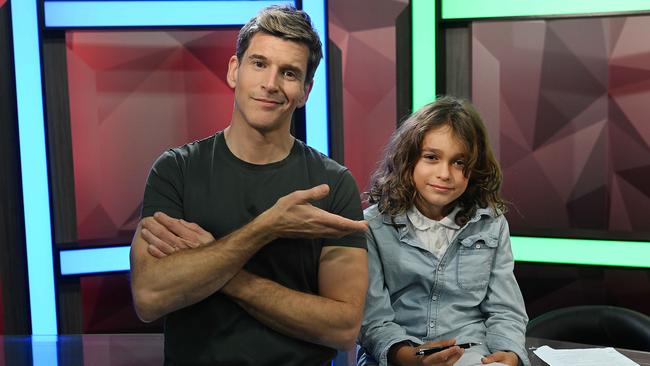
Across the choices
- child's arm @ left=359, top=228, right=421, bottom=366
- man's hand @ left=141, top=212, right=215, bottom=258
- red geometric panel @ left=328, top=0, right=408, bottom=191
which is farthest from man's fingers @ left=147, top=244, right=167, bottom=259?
red geometric panel @ left=328, top=0, right=408, bottom=191

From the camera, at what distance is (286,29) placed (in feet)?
5.36


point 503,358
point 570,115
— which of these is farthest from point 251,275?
point 570,115

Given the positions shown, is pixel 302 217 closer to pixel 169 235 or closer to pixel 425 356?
pixel 169 235

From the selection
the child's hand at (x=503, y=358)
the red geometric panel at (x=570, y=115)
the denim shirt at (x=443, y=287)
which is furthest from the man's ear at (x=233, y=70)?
the red geometric panel at (x=570, y=115)

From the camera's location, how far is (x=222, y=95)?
3156 millimetres

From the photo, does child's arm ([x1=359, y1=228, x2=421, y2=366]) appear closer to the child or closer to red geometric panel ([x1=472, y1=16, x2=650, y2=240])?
the child

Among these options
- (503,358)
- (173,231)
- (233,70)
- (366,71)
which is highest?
(366,71)

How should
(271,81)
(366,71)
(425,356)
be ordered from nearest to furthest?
(271,81), (425,356), (366,71)

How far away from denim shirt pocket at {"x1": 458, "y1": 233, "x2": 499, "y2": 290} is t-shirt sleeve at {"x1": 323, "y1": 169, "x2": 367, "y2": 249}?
0.38m

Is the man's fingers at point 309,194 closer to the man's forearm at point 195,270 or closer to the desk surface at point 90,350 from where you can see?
the man's forearm at point 195,270

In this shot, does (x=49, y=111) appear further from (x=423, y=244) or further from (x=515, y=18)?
(x=515, y=18)

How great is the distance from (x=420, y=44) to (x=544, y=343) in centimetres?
117

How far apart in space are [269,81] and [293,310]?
51cm

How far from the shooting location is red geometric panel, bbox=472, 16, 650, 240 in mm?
2906
